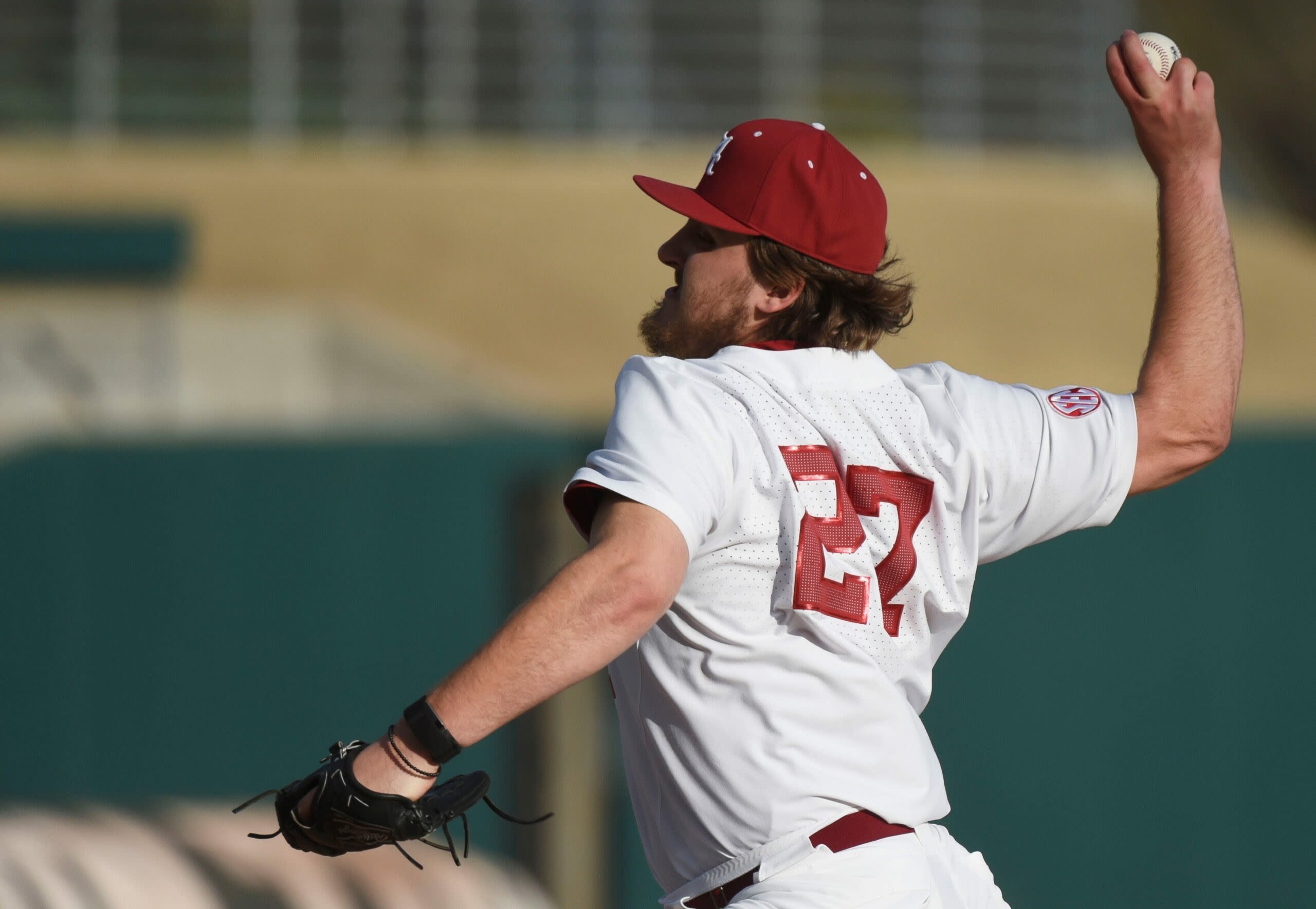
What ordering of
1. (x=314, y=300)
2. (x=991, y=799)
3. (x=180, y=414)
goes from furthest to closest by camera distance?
(x=314, y=300)
(x=180, y=414)
(x=991, y=799)

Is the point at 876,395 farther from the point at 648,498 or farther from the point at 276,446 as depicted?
the point at 276,446

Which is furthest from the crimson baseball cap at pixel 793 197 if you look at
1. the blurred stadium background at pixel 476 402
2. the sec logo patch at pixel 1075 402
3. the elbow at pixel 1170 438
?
the blurred stadium background at pixel 476 402

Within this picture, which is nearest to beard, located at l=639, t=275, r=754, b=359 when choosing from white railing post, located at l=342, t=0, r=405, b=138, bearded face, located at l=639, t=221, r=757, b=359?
bearded face, located at l=639, t=221, r=757, b=359

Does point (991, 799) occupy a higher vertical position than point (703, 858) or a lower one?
lower

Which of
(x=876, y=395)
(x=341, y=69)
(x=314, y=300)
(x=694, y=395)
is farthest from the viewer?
(x=341, y=69)

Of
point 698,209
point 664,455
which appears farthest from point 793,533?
point 698,209

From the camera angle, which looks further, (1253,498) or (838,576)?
(1253,498)

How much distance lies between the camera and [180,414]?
10.3 metres

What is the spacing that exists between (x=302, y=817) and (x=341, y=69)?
38.2 ft

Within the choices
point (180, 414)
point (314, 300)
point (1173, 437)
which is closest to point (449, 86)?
point (314, 300)

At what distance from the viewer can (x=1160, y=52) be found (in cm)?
273

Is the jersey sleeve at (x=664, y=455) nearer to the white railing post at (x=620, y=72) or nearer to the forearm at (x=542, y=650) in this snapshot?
the forearm at (x=542, y=650)

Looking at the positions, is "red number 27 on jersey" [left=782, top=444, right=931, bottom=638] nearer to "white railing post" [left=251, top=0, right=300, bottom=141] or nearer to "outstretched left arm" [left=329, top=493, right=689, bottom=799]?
"outstretched left arm" [left=329, top=493, right=689, bottom=799]

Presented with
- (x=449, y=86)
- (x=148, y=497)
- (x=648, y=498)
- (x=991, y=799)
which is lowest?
(x=991, y=799)
